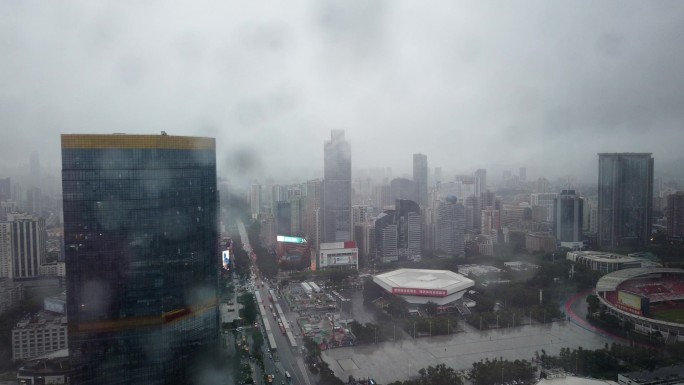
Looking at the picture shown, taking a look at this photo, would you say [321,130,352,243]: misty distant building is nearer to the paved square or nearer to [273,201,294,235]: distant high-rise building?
[273,201,294,235]: distant high-rise building

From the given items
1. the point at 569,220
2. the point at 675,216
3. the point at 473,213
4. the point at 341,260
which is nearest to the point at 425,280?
the point at 341,260

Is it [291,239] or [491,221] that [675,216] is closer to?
[491,221]

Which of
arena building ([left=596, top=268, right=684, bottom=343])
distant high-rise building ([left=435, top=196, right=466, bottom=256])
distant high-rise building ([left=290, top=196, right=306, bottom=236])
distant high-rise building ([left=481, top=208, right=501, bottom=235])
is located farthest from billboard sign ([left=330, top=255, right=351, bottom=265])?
arena building ([left=596, top=268, right=684, bottom=343])

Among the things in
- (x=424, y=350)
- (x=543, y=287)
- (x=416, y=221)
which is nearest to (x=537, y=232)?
(x=416, y=221)

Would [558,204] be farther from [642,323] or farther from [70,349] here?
[70,349]

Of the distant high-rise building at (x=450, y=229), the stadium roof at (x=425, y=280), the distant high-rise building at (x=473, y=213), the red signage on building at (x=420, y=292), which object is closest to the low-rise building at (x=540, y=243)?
the distant high-rise building at (x=473, y=213)

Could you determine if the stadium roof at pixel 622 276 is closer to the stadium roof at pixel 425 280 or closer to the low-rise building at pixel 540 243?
the stadium roof at pixel 425 280
